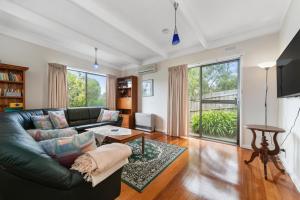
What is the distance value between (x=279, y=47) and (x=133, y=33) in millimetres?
2945

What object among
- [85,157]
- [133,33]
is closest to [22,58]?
[133,33]

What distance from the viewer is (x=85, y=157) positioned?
0.94 meters

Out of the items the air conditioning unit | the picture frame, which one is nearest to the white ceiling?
the air conditioning unit

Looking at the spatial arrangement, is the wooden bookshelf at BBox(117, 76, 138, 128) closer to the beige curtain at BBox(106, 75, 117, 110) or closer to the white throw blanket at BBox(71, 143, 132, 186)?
the beige curtain at BBox(106, 75, 117, 110)

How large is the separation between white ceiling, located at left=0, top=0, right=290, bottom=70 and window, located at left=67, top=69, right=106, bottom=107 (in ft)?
3.13

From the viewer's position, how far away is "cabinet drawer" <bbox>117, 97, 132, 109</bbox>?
5.02 m

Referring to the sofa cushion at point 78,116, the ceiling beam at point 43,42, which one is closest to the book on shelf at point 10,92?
the sofa cushion at point 78,116

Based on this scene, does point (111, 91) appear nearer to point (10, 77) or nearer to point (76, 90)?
point (76, 90)

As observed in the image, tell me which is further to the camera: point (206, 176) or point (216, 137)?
point (216, 137)

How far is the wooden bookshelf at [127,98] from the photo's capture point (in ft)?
15.6

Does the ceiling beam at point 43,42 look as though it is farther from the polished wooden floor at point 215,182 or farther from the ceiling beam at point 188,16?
the polished wooden floor at point 215,182

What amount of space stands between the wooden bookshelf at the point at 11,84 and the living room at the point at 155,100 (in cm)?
2

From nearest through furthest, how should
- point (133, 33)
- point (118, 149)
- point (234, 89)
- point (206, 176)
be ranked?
point (118, 149) < point (206, 176) < point (133, 33) < point (234, 89)

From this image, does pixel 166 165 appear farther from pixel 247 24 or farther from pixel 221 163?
pixel 247 24
